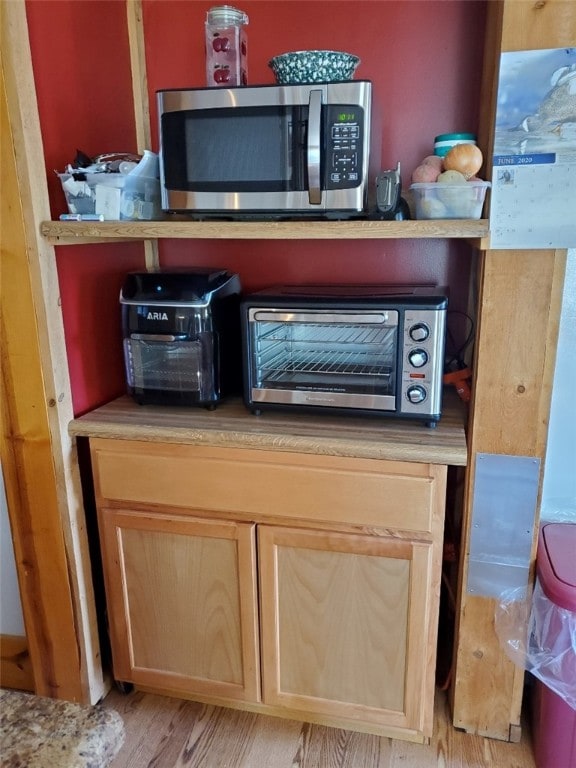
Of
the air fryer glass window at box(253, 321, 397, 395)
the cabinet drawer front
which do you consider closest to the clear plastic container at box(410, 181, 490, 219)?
the air fryer glass window at box(253, 321, 397, 395)

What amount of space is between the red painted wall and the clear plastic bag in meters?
0.82

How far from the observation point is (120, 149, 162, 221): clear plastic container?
1.54 metres

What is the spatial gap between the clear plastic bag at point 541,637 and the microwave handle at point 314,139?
3.56ft

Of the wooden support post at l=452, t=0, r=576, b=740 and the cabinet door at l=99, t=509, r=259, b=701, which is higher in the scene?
the wooden support post at l=452, t=0, r=576, b=740

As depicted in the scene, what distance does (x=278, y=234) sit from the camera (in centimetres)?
→ 137

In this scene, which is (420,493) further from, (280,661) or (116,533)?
(116,533)

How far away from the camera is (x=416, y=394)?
1437 mm

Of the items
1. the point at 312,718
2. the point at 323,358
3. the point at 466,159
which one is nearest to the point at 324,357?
the point at 323,358

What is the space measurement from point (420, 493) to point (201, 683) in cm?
85

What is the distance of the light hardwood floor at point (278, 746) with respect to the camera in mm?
1588

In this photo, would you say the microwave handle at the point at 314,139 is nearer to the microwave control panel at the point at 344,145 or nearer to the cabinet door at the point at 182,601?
the microwave control panel at the point at 344,145

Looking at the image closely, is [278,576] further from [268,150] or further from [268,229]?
[268,150]

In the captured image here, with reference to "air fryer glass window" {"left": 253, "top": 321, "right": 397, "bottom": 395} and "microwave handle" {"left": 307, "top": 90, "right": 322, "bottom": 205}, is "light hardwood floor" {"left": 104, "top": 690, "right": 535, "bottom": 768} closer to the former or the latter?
"air fryer glass window" {"left": 253, "top": 321, "right": 397, "bottom": 395}

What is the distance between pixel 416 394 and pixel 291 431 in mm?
312
